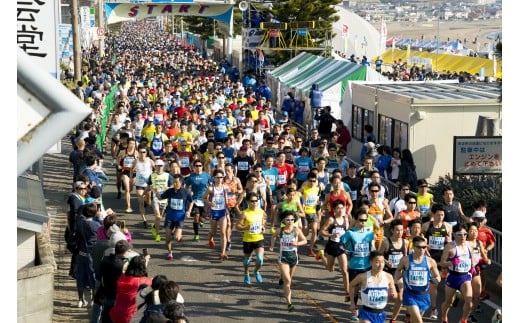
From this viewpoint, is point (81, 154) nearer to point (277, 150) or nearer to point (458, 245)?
point (277, 150)

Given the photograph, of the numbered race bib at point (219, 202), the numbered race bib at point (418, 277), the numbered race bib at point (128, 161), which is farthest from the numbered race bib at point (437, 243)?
the numbered race bib at point (128, 161)

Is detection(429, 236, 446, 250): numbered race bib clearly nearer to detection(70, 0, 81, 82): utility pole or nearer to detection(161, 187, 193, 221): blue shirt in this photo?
detection(161, 187, 193, 221): blue shirt

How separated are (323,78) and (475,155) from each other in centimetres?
1343

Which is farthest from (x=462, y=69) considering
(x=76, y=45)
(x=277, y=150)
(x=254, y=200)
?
(x=254, y=200)

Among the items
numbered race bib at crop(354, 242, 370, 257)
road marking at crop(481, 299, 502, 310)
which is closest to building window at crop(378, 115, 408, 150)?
road marking at crop(481, 299, 502, 310)

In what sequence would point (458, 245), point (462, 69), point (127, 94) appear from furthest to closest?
point (462, 69)
point (127, 94)
point (458, 245)

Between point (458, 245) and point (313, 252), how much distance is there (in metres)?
4.66

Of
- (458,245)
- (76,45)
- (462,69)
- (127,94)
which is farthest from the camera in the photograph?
(462,69)

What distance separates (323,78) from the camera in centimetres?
3127

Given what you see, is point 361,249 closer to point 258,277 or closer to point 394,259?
point 394,259

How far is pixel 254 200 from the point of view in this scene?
1327cm

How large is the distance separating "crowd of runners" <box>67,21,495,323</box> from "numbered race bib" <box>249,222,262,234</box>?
2cm

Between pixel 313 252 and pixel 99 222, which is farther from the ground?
pixel 99 222

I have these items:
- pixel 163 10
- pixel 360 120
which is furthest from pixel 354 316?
pixel 163 10
